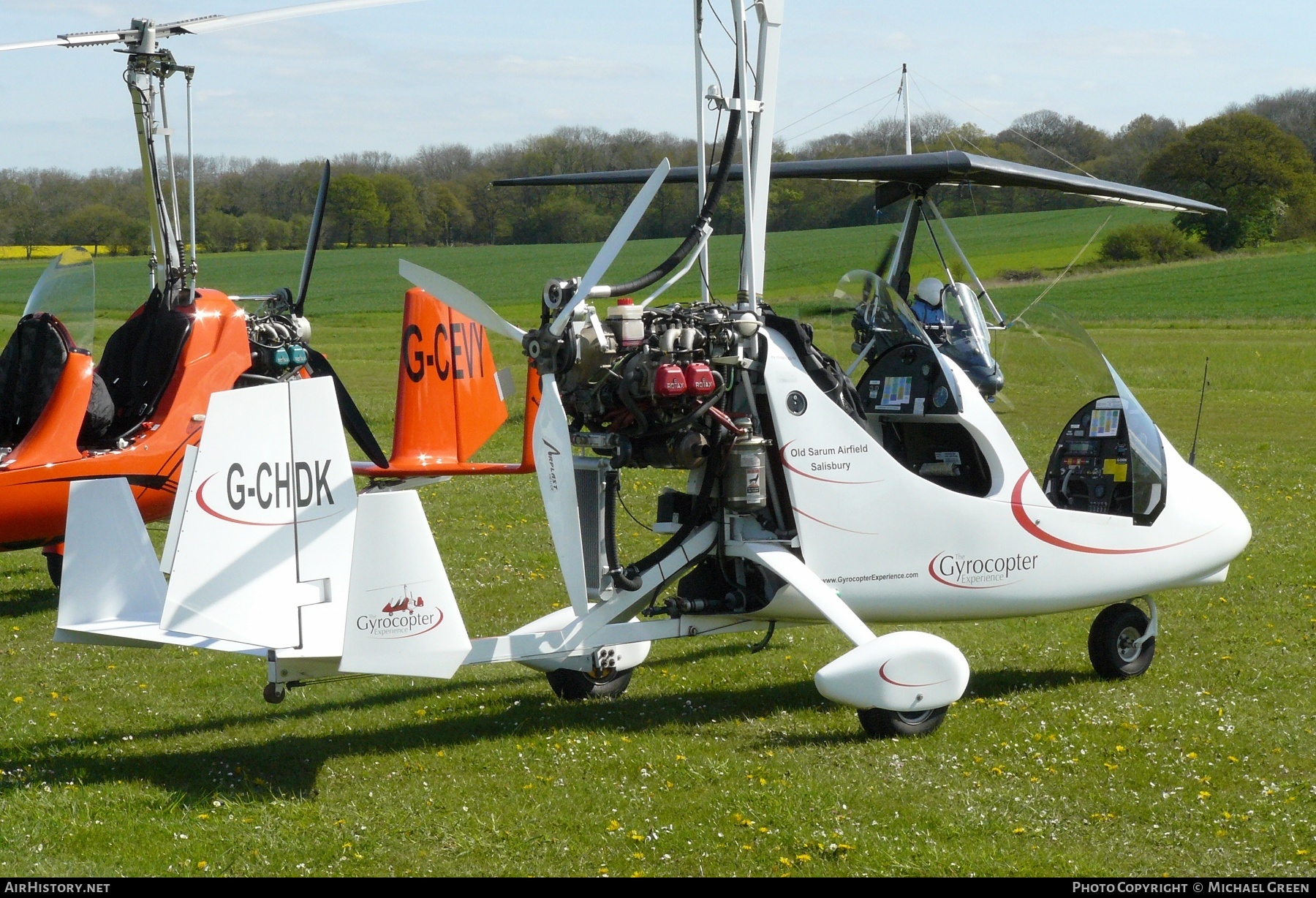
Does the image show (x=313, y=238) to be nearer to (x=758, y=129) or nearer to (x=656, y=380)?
(x=758, y=129)

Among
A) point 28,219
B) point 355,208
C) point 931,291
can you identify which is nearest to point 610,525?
point 931,291

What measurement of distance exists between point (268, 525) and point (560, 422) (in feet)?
4.48

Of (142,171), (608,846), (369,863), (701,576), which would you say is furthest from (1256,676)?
(142,171)

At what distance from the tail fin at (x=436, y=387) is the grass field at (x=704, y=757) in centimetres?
121

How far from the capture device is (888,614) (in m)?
6.70

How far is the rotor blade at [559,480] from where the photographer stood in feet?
19.6

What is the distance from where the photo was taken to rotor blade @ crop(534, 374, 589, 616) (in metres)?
5.96

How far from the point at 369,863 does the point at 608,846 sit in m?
0.89

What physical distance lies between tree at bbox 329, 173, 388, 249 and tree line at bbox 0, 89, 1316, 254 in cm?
7

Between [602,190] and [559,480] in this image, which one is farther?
[602,190]

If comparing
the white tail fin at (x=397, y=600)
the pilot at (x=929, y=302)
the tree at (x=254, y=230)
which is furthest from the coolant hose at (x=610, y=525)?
the tree at (x=254, y=230)

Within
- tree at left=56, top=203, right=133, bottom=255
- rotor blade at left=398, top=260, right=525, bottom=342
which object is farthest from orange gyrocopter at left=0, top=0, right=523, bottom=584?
tree at left=56, top=203, right=133, bottom=255

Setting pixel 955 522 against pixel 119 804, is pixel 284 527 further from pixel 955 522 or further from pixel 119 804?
pixel 955 522

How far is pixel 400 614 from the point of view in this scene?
17.8ft
